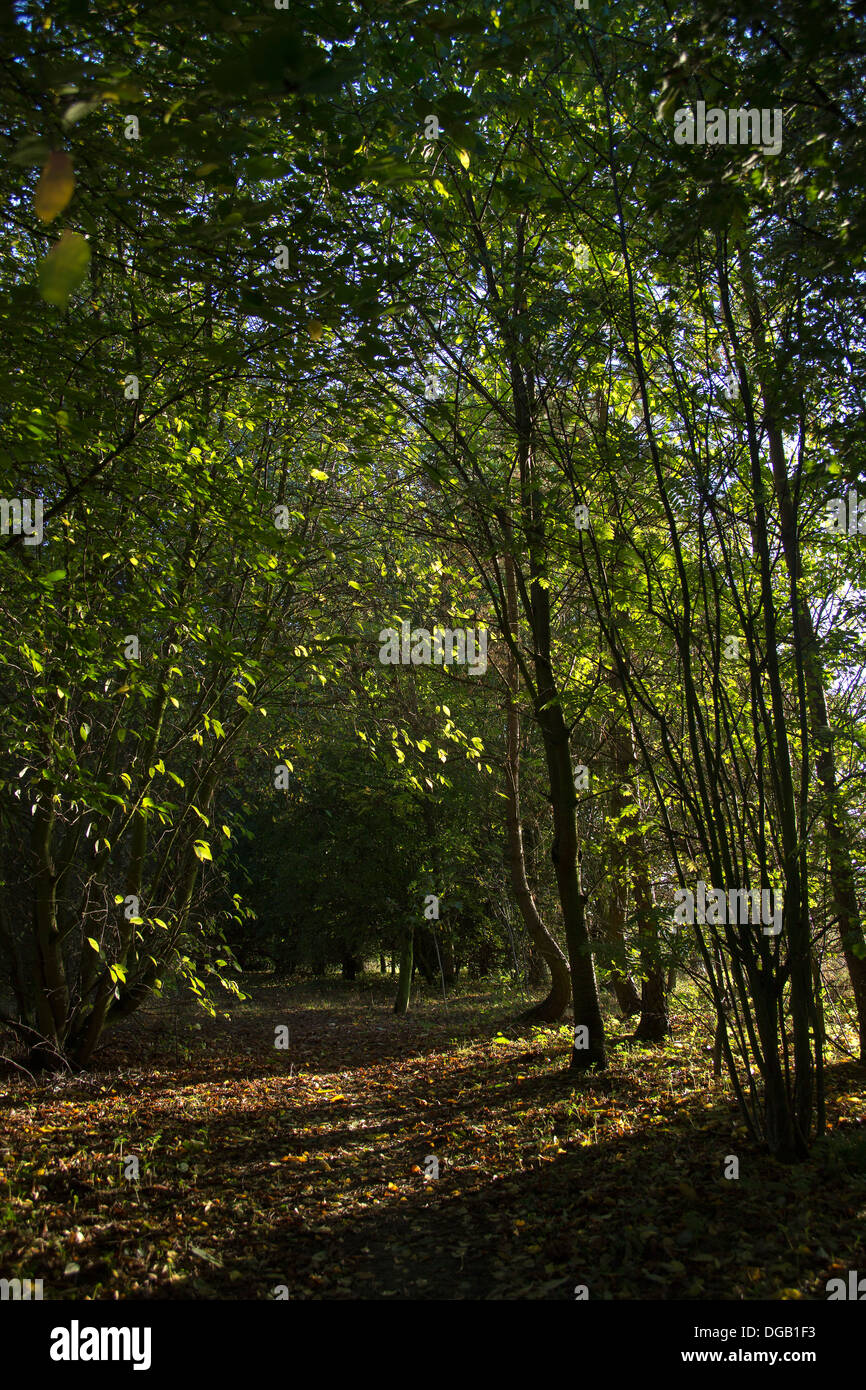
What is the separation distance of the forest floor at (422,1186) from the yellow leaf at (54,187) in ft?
12.1

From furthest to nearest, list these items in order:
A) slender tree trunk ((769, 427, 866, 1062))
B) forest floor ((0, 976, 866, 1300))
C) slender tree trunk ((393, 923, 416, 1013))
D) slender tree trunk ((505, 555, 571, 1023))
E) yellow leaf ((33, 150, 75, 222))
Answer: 1. slender tree trunk ((393, 923, 416, 1013))
2. slender tree trunk ((505, 555, 571, 1023))
3. slender tree trunk ((769, 427, 866, 1062))
4. forest floor ((0, 976, 866, 1300))
5. yellow leaf ((33, 150, 75, 222))

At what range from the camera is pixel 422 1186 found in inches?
177

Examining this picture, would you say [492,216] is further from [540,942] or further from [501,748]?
[501,748]

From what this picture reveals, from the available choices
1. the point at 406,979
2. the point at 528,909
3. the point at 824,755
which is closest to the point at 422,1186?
the point at 824,755

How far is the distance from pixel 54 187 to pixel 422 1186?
15.9ft

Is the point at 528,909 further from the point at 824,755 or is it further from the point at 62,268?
the point at 62,268

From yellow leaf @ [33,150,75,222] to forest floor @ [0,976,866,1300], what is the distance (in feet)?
12.1

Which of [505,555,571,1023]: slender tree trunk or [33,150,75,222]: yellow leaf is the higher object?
[33,150,75,222]: yellow leaf

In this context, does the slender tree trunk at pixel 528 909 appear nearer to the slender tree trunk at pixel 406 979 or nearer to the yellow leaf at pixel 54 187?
the slender tree trunk at pixel 406 979

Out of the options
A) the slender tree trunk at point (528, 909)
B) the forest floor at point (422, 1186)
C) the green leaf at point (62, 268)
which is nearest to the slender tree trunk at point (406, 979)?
the slender tree trunk at point (528, 909)

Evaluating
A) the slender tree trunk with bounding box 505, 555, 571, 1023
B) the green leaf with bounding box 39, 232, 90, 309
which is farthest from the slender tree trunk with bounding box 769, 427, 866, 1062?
the slender tree trunk with bounding box 505, 555, 571, 1023

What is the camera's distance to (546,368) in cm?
522

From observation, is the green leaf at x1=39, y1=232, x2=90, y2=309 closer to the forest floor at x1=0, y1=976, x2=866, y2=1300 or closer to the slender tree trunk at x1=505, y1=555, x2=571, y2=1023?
the forest floor at x1=0, y1=976, x2=866, y2=1300

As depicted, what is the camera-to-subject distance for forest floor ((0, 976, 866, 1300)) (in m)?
3.29
